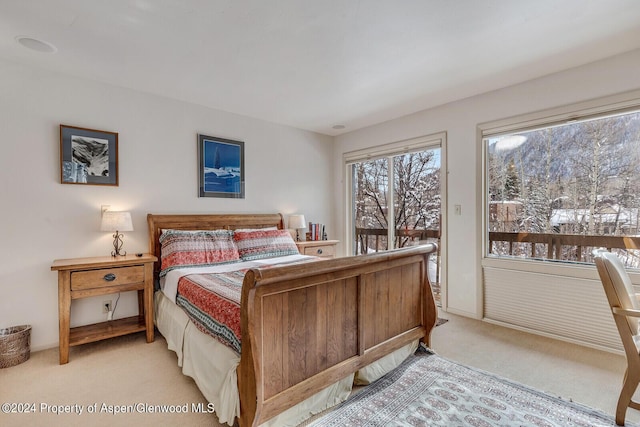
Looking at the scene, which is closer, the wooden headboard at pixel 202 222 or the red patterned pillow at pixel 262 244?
the wooden headboard at pixel 202 222

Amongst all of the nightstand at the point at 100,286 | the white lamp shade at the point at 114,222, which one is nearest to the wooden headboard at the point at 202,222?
the nightstand at the point at 100,286

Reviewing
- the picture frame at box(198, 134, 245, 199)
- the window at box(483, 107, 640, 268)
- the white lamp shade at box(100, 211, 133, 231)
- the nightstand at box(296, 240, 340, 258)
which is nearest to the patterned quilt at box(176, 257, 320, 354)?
the white lamp shade at box(100, 211, 133, 231)

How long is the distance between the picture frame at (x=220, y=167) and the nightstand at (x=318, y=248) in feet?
3.47

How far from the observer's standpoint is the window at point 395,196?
3.87 meters

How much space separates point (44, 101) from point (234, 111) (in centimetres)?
179

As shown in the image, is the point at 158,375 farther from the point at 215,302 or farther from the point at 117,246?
the point at 117,246

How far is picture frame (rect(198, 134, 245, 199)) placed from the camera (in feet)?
11.8

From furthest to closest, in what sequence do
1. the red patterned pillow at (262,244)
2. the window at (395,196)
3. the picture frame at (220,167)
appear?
Answer: the window at (395,196) < the picture frame at (220,167) < the red patterned pillow at (262,244)

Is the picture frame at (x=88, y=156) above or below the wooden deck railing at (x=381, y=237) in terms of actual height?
above

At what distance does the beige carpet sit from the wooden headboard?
94 centimetres

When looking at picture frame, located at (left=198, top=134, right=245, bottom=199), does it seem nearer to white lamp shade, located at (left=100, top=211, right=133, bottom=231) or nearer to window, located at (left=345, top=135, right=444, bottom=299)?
white lamp shade, located at (left=100, top=211, right=133, bottom=231)

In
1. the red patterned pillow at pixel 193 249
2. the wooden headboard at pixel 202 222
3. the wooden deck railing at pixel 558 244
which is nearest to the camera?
the wooden deck railing at pixel 558 244

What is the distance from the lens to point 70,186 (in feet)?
9.23

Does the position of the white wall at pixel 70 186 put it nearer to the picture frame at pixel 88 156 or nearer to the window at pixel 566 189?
the picture frame at pixel 88 156
